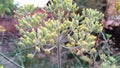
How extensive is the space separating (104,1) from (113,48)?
1.83 feet

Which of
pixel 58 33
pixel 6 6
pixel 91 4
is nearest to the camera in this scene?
pixel 58 33

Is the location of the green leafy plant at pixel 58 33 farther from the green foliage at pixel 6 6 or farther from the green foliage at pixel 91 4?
the green foliage at pixel 91 4

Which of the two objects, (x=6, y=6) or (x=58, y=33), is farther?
(x=6, y=6)

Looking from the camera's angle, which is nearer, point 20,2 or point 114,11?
point 114,11

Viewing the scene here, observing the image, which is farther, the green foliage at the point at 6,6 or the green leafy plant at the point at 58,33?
the green foliage at the point at 6,6

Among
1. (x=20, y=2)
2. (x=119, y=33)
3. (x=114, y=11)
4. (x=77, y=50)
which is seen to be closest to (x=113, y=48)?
(x=119, y=33)

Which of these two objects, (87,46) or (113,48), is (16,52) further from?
(87,46)

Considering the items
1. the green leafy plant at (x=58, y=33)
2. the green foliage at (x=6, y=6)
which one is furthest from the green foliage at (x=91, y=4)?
the green leafy plant at (x=58, y=33)

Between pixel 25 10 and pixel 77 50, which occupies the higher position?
pixel 25 10

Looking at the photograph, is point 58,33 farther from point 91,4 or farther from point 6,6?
point 91,4

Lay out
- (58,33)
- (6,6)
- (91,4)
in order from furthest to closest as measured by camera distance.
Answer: (91,4), (6,6), (58,33)

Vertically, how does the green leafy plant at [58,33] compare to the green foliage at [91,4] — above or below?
below

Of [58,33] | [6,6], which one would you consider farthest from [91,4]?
[58,33]

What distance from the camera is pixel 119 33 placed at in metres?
3.30
